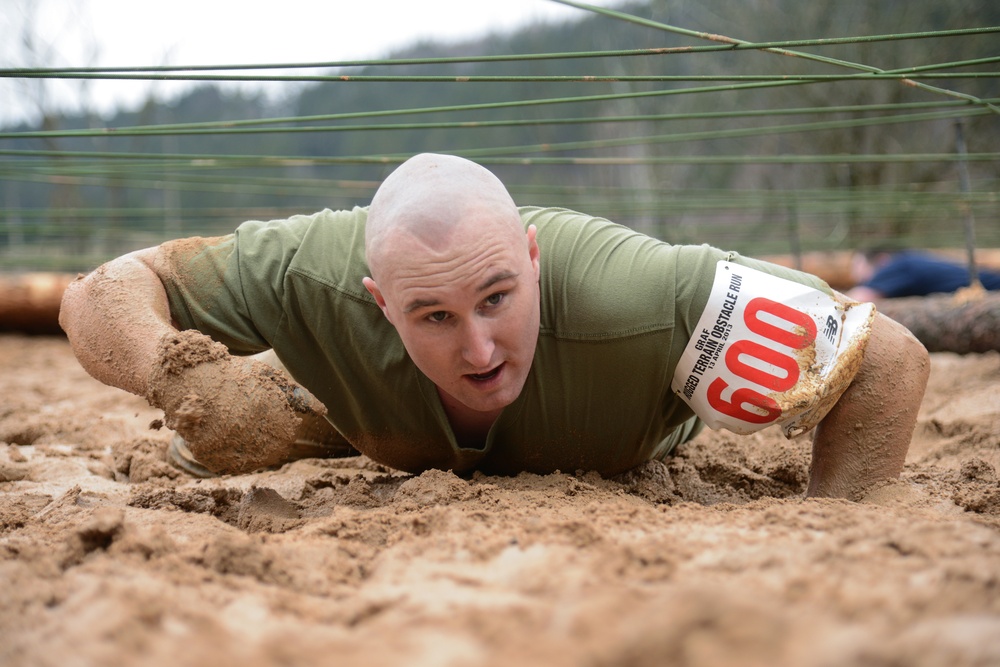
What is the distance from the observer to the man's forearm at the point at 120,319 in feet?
5.79

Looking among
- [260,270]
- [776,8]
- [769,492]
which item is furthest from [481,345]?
[776,8]

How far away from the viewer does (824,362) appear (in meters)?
1.79

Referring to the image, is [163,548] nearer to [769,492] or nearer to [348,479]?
[348,479]

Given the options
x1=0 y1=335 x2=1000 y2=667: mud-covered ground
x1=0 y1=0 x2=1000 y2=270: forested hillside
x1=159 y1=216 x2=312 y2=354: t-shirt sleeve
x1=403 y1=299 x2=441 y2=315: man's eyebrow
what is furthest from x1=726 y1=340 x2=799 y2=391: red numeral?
x1=0 y1=0 x2=1000 y2=270: forested hillside

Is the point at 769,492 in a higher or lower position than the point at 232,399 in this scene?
lower

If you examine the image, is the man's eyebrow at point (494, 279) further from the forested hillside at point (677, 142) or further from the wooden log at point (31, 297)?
the wooden log at point (31, 297)

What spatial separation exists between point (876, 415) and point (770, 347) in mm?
315

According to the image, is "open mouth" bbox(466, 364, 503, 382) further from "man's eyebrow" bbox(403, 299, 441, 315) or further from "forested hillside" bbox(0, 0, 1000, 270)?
"forested hillside" bbox(0, 0, 1000, 270)

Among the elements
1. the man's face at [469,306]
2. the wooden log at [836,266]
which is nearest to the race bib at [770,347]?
the man's face at [469,306]

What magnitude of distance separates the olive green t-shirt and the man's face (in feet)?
0.37

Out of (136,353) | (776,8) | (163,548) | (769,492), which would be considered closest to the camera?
(163,548)

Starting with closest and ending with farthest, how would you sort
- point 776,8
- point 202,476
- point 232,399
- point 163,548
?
point 163,548, point 232,399, point 202,476, point 776,8

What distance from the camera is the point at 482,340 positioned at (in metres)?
1.69

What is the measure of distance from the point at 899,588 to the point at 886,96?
1118 cm
